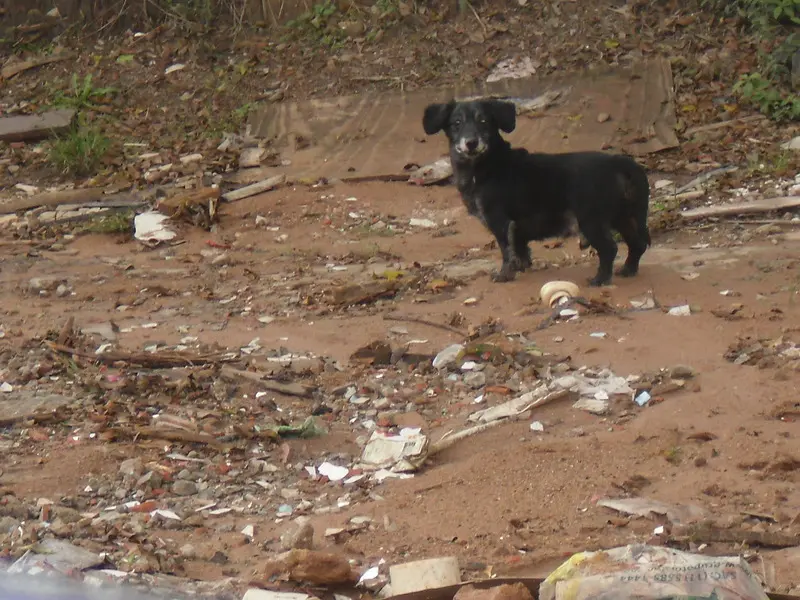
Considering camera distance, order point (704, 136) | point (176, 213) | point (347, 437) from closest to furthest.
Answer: point (347, 437), point (176, 213), point (704, 136)

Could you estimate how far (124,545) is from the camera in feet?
12.1

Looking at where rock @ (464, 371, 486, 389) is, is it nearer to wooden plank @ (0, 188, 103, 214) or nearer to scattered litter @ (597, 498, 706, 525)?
scattered litter @ (597, 498, 706, 525)

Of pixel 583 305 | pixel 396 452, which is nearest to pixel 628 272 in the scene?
pixel 583 305

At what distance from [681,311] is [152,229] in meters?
4.51

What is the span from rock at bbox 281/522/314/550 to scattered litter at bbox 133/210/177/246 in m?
5.32

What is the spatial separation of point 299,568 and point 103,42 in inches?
424

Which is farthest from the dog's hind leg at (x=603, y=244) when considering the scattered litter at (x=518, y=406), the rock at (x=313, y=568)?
the rock at (x=313, y=568)

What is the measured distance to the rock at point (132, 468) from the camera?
171 inches

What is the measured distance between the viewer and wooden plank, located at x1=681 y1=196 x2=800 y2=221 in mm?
7922

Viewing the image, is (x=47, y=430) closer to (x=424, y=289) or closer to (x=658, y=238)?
(x=424, y=289)

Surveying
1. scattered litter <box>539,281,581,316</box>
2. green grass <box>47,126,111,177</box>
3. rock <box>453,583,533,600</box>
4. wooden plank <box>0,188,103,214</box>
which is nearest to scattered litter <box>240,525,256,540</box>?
rock <box>453,583,533,600</box>

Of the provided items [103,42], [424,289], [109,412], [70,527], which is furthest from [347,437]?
[103,42]

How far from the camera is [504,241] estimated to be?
712 cm

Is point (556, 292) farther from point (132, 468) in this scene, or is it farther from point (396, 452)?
point (132, 468)
